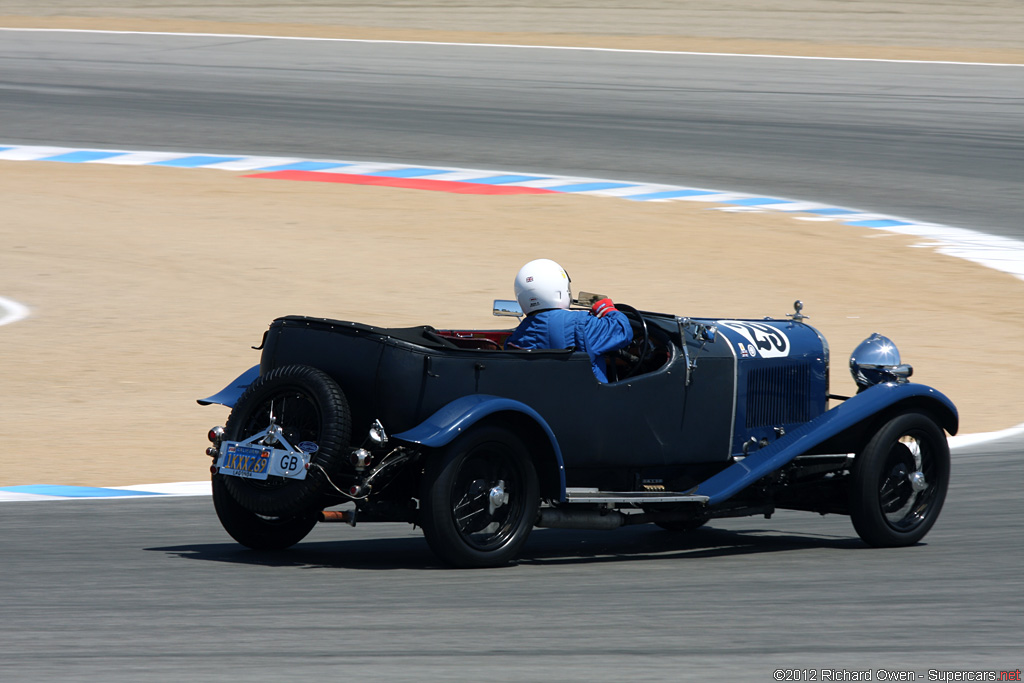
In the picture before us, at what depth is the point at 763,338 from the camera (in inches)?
288

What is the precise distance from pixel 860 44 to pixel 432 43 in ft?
27.4

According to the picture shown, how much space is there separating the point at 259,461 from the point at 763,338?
249 cm

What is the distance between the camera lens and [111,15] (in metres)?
35.2

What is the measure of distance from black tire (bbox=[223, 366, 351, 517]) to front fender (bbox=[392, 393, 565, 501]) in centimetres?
27

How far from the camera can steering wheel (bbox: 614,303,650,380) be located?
6961 millimetres

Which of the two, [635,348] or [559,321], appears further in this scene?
[635,348]

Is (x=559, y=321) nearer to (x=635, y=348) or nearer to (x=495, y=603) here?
(x=635, y=348)

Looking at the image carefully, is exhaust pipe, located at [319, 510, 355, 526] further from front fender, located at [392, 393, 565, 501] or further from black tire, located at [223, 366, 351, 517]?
front fender, located at [392, 393, 565, 501]

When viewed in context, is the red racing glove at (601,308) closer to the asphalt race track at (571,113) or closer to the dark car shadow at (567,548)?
the dark car shadow at (567,548)

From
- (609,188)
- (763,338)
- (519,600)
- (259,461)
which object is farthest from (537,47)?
(519,600)

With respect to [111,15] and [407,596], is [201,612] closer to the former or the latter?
[407,596]

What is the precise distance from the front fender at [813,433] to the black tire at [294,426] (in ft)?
5.69

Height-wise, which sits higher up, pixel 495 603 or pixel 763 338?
pixel 763 338

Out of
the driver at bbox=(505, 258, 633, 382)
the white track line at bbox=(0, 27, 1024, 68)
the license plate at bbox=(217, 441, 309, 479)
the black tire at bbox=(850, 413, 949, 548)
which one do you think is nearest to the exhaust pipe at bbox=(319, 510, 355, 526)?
the license plate at bbox=(217, 441, 309, 479)
